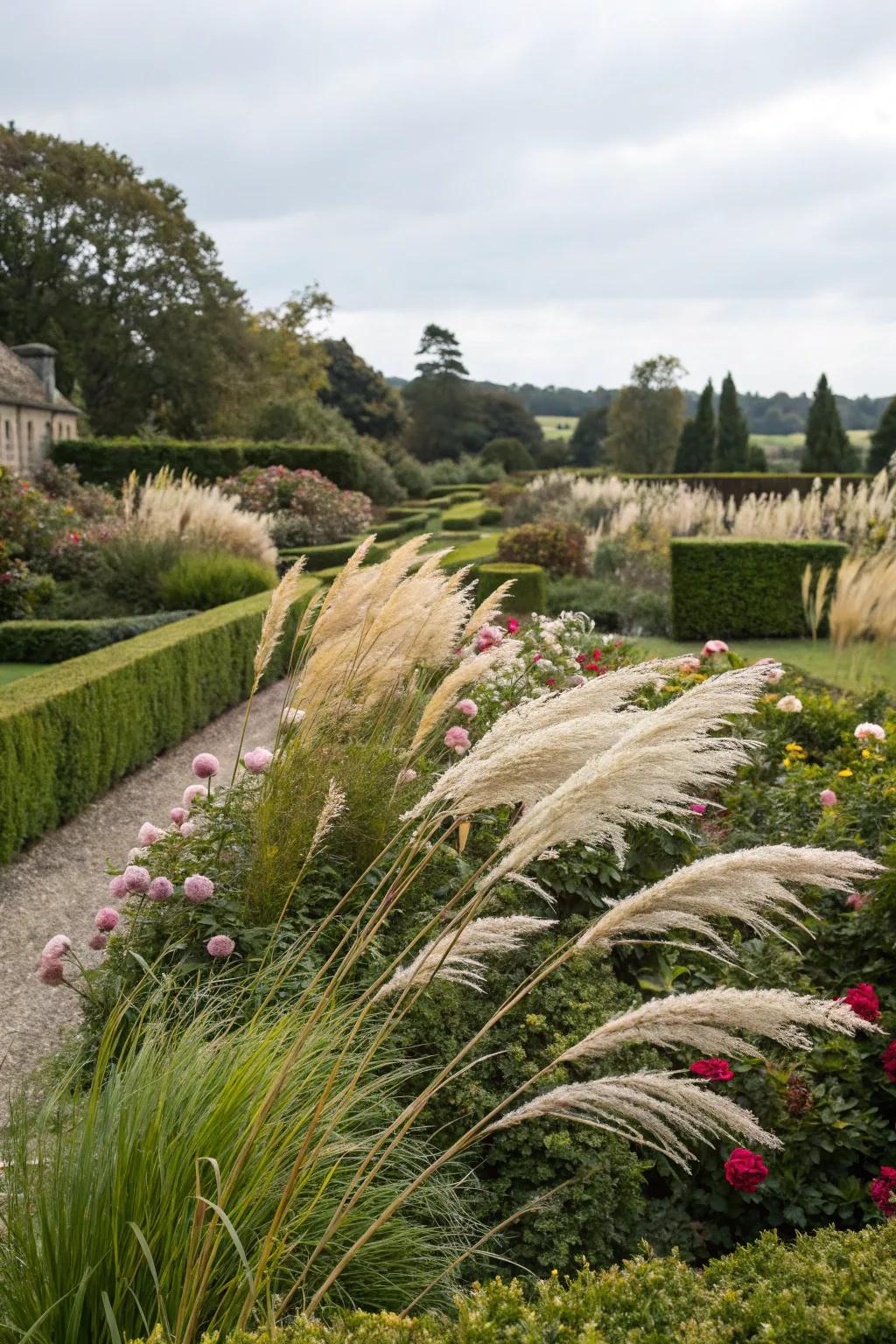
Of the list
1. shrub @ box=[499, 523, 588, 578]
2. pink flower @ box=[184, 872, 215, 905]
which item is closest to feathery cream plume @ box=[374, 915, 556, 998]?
pink flower @ box=[184, 872, 215, 905]

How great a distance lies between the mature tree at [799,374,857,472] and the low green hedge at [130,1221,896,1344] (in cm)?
3148

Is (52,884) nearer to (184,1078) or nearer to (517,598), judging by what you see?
(184,1078)

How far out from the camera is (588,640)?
24.9 feet

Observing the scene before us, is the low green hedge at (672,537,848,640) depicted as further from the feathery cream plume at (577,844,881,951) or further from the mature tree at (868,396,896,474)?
the mature tree at (868,396,896,474)

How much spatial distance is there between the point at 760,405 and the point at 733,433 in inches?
2208

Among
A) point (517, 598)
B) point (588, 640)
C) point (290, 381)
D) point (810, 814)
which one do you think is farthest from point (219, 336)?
point (810, 814)

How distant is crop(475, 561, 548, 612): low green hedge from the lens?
42.3 feet

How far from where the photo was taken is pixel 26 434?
76.4 ft

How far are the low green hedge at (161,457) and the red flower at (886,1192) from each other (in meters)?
21.7

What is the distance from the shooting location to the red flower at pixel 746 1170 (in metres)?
2.68

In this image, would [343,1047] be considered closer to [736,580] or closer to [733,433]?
[736,580]

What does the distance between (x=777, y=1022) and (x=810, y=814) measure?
134 inches

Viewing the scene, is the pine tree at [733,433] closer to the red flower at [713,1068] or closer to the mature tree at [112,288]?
the mature tree at [112,288]

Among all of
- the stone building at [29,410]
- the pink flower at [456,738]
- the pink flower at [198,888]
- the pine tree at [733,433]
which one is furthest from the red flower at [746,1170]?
the pine tree at [733,433]
